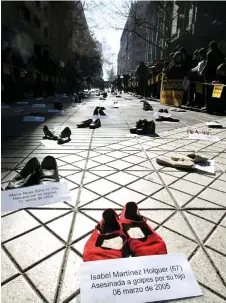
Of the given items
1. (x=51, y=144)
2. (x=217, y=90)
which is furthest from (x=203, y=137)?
(x=217, y=90)

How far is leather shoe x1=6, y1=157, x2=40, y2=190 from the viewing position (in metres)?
2.45

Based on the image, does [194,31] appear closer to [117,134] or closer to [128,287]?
[117,134]

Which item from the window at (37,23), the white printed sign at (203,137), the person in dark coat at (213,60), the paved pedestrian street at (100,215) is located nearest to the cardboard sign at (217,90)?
the person in dark coat at (213,60)

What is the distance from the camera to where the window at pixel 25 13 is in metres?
20.2

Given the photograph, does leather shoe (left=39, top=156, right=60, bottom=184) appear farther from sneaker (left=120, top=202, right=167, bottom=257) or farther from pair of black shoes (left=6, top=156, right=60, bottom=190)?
sneaker (left=120, top=202, right=167, bottom=257)

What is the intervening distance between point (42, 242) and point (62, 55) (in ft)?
111

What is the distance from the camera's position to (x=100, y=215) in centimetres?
204

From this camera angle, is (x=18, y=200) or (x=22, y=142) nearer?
(x=18, y=200)

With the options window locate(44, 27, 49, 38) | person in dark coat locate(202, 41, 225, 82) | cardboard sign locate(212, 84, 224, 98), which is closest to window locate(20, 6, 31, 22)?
window locate(44, 27, 49, 38)

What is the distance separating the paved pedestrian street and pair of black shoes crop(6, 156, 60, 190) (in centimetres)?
16

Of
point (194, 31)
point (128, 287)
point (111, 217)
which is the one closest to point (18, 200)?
point (111, 217)

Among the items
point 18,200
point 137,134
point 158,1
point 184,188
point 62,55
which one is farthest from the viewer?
point 62,55

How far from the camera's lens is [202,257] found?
157cm

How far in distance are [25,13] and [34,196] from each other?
23.3 meters
